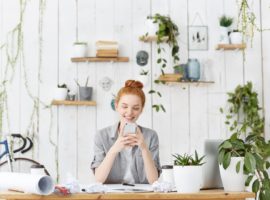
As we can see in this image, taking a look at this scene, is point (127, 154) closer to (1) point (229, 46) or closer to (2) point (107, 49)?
(2) point (107, 49)

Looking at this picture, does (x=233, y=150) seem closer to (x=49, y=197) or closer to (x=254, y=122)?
(x=49, y=197)

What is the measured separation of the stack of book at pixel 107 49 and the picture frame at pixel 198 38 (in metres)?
0.63

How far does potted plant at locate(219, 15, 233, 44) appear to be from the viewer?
440cm

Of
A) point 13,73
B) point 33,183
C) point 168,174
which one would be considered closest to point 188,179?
point 168,174

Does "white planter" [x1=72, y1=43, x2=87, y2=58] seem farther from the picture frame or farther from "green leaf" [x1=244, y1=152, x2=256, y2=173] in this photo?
"green leaf" [x1=244, y1=152, x2=256, y2=173]

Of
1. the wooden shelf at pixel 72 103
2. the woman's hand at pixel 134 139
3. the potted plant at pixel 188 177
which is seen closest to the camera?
the potted plant at pixel 188 177

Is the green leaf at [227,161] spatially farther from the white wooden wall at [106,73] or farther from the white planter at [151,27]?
the white planter at [151,27]

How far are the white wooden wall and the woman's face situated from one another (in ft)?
3.50

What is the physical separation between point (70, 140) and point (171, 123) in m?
0.84

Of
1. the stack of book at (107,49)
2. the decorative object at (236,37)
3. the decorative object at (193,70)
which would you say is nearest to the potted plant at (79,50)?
the stack of book at (107,49)

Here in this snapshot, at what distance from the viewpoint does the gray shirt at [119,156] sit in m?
3.25

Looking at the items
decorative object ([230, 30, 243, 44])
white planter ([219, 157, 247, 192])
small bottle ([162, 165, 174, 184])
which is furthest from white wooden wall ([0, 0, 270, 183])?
white planter ([219, 157, 247, 192])

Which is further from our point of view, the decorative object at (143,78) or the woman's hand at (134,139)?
the decorative object at (143,78)

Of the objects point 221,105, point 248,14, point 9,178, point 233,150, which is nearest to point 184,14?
point 248,14
